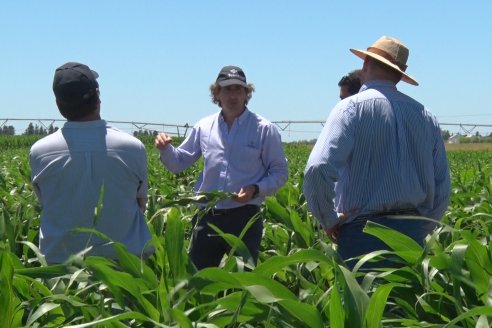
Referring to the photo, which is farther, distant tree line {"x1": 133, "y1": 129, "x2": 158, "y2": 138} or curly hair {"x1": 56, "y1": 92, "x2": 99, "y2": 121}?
distant tree line {"x1": 133, "y1": 129, "x2": 158, "y2": 138}

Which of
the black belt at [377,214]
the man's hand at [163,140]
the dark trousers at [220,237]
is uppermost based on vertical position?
the man's hand at [163,140]

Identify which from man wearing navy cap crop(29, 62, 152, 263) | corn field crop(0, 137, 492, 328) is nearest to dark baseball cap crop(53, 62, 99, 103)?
man wearing navy cap crop(29, 62, 152, 263)

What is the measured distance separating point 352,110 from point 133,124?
44.9 m

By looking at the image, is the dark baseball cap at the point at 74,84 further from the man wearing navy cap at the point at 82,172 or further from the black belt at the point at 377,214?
the black belt at the point at 377,214

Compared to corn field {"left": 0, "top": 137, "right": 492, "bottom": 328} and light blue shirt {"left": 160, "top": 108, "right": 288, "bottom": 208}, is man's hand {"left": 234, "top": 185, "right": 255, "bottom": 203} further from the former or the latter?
corn field {"left": 0, "top": 137, "right": 492, "bottom": 328}

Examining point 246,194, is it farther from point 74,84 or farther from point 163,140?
point 74,84

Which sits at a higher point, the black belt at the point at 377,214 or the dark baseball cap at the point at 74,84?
the dark baseball cap at the point at 74,84

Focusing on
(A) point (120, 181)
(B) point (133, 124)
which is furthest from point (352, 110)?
(B) point (133, 124)

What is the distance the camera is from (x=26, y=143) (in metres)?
42.0

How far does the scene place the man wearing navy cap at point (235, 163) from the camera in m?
4.56

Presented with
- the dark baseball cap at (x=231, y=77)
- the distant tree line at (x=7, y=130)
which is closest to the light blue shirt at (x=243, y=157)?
the dark baseball cap at (x=231, y=77)

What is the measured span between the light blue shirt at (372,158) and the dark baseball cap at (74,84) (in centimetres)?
86

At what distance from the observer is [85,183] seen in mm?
3207

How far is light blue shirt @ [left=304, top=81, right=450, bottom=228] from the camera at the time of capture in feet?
10.8
